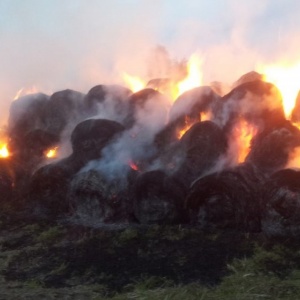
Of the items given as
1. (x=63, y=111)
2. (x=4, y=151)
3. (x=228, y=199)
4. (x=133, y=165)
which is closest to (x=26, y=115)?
(x=63, y=111)

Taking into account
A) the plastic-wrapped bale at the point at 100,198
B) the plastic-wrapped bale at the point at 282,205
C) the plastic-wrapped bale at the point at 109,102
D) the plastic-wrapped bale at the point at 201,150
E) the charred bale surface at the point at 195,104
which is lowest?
the plastic-wrapped bale at the point at 282,205

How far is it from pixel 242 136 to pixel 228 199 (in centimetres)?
249

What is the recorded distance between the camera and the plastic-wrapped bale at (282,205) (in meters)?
9.90

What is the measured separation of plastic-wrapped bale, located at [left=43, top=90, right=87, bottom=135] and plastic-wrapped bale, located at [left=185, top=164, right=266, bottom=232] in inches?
312

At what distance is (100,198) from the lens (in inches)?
503

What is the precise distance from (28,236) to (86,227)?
1614 millimetres

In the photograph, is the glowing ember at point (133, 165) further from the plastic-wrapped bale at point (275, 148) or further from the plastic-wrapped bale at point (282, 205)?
the plastic-wrapped bale at point (282, 205)

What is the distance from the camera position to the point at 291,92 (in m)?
14.8

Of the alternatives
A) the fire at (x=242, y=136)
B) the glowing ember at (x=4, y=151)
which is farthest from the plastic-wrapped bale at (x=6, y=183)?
the fire at (x=242, y=136)

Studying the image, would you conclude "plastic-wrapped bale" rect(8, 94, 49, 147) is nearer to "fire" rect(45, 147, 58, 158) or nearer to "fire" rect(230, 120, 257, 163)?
"fire" rect(45, 147, 58, 158)

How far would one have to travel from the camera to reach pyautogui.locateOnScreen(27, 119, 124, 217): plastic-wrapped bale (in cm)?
1388

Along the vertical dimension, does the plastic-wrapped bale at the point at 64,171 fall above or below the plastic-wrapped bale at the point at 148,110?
below

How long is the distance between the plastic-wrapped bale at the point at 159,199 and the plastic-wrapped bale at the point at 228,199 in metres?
0.43

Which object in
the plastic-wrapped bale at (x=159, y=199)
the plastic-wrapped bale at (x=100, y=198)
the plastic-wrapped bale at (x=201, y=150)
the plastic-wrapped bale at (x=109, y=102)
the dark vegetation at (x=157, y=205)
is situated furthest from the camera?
the plastic-wrapped bale at (x=109, y=102)
